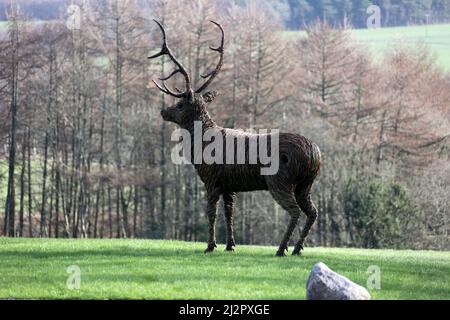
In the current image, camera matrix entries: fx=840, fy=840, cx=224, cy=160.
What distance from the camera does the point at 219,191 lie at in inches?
683

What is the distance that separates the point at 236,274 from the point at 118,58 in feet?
101

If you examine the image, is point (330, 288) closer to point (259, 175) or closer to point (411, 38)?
point (259, 175)

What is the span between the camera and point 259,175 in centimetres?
1673

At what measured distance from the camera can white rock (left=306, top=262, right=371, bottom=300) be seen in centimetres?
1205

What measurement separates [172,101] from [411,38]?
21.4 meters

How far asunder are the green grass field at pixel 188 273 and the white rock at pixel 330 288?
35.2 inches

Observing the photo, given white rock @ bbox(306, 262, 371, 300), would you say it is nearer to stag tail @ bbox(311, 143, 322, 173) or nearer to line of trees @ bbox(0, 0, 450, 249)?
stag tail @ bbox(311, 143, 322, 173)

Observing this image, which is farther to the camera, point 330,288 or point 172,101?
point 172,101

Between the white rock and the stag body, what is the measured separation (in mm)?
4131

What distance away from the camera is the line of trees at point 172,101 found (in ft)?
138

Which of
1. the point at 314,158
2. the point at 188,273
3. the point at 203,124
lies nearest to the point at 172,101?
the point at 203,124

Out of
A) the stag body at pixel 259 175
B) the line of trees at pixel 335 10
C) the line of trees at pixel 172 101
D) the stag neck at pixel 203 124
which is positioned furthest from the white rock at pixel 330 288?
the line of trees at pixel 335 10
